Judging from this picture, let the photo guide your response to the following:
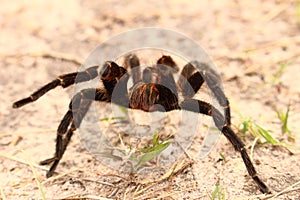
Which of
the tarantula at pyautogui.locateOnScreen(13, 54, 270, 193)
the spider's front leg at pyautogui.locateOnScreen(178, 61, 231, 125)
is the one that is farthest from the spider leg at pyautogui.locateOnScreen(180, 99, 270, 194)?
the spider's front leg at pyautogui.locateOnScreen(178, 61, 231, 125)

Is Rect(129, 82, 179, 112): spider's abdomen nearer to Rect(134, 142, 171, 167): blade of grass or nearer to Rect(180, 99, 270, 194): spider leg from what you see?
Rect(180, 99, 270, 194): spider leg

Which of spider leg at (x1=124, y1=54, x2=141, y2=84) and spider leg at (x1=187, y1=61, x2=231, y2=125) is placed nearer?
spider leg at (x1=187, y1=61, x2=231, y2=125)

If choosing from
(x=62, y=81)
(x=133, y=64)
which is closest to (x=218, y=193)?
(x=62, y=81)

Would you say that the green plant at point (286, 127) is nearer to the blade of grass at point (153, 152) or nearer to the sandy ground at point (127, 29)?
the sandy ground at point (127, 29)

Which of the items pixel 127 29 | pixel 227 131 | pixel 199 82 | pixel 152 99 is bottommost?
pixel 227 131

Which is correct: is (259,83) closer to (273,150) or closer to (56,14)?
(273,150)

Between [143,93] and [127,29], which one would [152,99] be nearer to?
[143,93]
